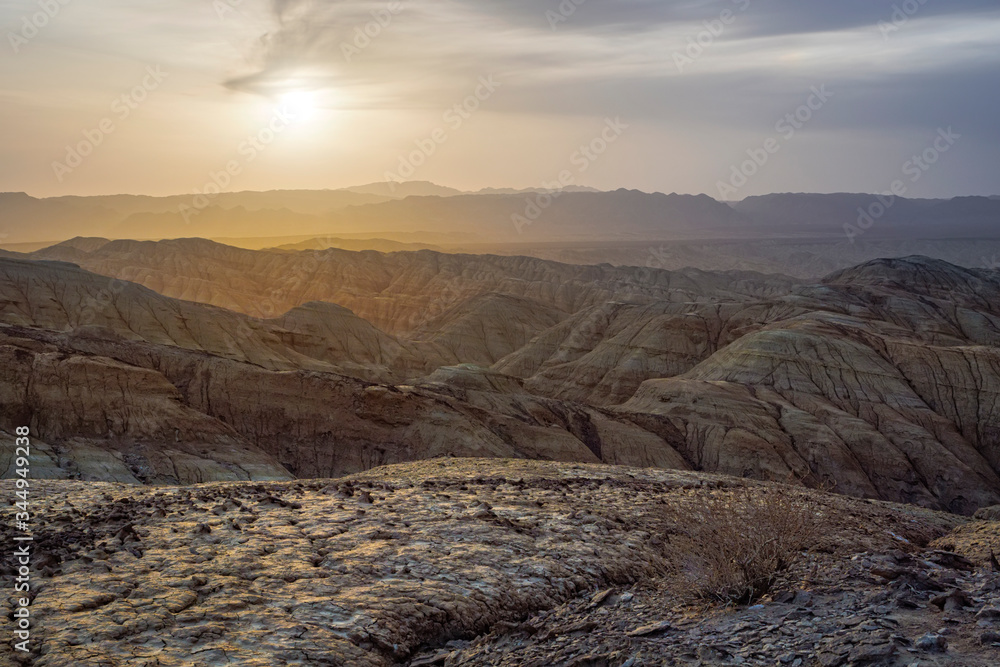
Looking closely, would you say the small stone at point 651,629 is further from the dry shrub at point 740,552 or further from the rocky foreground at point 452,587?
the dry shrub at point 740,552

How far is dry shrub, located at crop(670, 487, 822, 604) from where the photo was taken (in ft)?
25.0

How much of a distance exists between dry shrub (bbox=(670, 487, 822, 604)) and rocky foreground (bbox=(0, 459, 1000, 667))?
17 centimetres

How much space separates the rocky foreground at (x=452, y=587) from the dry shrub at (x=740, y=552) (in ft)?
0.55

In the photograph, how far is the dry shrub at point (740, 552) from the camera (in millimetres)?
7633

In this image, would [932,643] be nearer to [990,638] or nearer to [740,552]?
[990,638]

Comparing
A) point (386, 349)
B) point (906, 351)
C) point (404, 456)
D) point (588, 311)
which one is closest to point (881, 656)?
point (404, 456)

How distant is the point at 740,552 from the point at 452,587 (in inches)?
128

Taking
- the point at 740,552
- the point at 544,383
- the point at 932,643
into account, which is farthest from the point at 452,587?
the point at 544,383

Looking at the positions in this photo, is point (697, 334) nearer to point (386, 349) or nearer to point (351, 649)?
point (386, 349)

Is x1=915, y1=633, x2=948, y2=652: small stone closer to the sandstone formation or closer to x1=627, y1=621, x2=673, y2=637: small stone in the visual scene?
x1=627, y1=621, x2=673, y2=637: small stone

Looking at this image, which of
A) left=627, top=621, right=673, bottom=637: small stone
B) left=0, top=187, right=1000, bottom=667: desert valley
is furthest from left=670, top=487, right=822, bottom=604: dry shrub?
left=627, top=621, right=673, bottom=637: small stone

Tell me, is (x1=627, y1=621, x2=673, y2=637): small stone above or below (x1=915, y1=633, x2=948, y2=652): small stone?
below

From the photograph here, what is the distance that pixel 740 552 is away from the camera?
25.9 feet

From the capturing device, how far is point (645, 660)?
640cm
